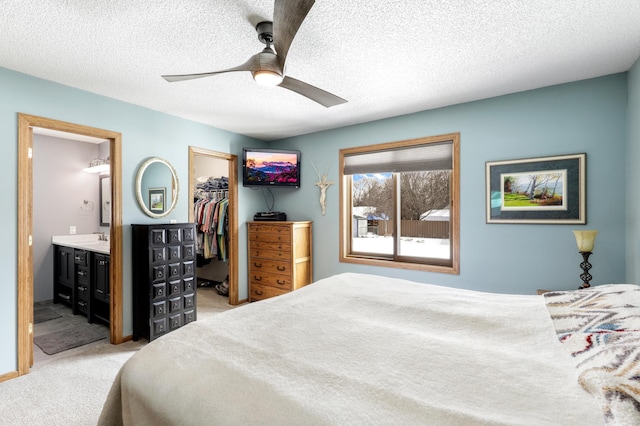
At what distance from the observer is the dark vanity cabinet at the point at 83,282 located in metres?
3.45

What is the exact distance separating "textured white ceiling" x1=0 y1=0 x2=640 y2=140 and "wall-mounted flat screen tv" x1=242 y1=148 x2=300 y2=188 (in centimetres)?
118

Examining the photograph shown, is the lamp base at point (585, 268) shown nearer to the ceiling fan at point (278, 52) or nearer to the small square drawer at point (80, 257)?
the ceiling fan at point (278, 52)

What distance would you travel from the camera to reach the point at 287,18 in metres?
1.38

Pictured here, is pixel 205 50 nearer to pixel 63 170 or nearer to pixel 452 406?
pixel 452 406

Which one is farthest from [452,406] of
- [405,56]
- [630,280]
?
[630,280]

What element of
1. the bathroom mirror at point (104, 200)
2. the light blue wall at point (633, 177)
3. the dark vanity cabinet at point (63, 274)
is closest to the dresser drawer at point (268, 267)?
the dark vanity cabinet at point (63, 274)

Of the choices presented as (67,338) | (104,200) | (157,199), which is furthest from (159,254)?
(104,200)

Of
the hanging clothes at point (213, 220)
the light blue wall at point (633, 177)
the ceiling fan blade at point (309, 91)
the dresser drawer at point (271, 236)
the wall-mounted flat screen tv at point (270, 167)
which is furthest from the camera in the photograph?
the hanging clothes at point (213, 220)

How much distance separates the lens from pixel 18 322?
8.12ft

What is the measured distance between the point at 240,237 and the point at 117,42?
2807mm

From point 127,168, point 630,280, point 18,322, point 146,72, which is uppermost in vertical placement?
point 146,72

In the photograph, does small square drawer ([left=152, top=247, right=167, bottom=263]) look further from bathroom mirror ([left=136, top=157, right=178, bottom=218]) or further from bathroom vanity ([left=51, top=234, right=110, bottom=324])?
bathroom vanity ([left=51, top=234, right=110, bottom=324])

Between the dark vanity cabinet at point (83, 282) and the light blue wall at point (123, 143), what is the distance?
20.9 inches

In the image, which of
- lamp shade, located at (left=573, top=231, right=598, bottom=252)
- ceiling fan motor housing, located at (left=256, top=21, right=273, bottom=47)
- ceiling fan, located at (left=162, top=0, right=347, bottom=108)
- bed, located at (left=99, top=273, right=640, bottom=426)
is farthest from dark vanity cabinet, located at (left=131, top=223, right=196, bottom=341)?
lamp shade, located at (left=573, top=231, right=598, bottom=252)
